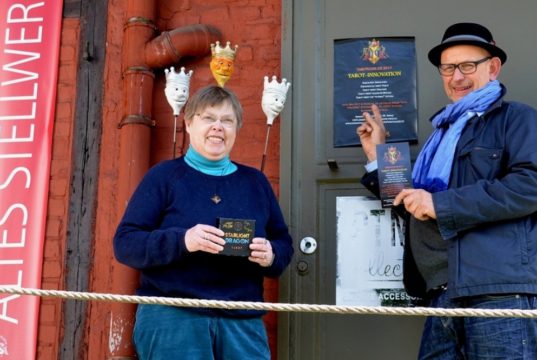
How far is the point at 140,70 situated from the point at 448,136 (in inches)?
67.0

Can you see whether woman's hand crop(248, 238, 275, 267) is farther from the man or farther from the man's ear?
the man's ear

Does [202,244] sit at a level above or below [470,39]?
below

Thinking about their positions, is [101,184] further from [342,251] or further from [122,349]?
[342,251]

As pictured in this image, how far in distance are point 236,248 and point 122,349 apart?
1.23m

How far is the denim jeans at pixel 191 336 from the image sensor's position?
11.4ft

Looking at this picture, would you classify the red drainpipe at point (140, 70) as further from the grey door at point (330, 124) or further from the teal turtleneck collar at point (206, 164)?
the teal turtleneck collar at point (206, 164)

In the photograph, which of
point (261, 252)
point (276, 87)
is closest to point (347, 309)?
point (261, 252)

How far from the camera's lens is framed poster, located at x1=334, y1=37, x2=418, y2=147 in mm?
4430

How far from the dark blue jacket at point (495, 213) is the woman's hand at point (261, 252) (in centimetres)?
65

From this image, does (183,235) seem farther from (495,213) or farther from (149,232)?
(495,213)

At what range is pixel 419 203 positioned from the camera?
3566 millimetres

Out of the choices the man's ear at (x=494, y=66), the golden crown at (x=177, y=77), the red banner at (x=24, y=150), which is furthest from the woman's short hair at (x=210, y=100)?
the red banner at (x=24, y=150)

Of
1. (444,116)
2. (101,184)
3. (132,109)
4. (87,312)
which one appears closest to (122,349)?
(87,312)

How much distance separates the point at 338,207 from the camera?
4418 mm
